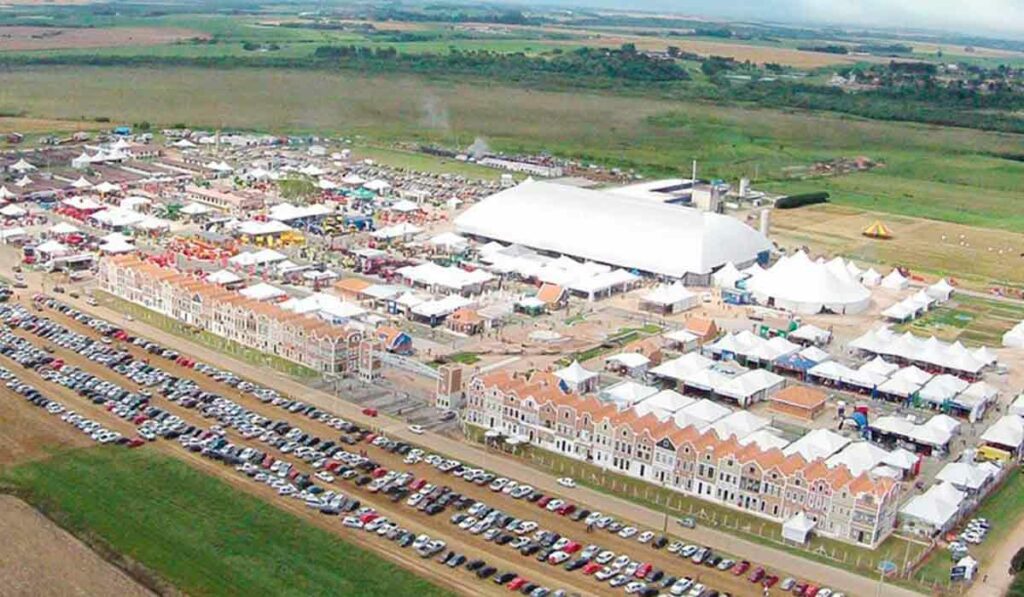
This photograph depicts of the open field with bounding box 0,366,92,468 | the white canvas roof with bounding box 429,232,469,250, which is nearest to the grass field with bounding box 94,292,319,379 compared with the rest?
the open field with bounding box 0,366,92,468

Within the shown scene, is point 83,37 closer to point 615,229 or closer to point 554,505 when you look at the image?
point 615,229

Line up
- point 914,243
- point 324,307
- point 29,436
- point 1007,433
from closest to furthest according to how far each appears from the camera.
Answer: point 29,436 → point 1007,433 → point 324,307 → point 914,243

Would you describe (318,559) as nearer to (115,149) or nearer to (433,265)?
(433,265)

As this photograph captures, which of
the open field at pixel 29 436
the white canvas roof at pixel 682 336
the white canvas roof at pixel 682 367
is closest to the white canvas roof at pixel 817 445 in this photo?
the white canvas roof at pixel 682 367

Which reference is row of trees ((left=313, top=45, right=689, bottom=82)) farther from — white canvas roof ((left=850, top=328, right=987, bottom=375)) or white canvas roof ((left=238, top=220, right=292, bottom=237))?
white canvas roof ((left=850, top=328, right=987, bottom=375))

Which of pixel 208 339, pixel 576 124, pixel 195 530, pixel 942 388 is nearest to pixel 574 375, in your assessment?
pixel 942 388

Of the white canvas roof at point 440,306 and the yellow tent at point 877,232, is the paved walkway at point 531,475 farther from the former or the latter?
the yellow tent at point 877,232

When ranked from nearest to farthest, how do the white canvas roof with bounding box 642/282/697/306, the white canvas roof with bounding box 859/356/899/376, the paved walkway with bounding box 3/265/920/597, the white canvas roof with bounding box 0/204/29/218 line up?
the paved walkway with bounding box 3/265/920/597 < the white canvas roof with bounding box 859/356/899/376 < the white canvas roof with bounding box 642/282/697/306 < the white canvas roof with bounding box 0/204/29/218
